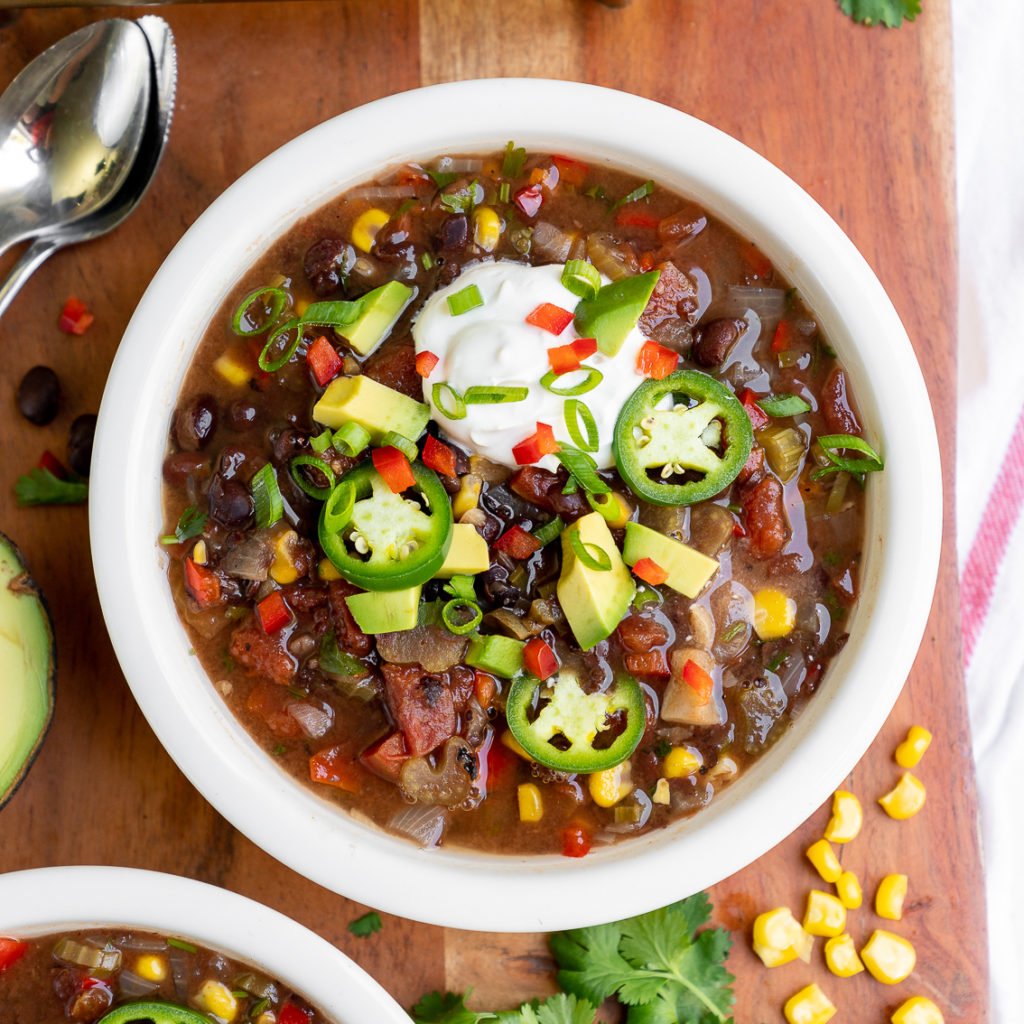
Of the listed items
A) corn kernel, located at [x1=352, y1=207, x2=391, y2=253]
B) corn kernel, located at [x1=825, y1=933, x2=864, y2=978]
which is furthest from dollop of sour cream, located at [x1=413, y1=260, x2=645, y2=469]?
corn kernel, located at [x1=825, y1=933, x2=864, y2=978]

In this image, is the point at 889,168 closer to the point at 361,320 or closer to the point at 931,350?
the point at 931,350

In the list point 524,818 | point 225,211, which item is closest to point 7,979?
point 524,818

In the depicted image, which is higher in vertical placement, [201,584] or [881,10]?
[881,10]

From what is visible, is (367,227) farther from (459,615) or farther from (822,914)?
(822,914)

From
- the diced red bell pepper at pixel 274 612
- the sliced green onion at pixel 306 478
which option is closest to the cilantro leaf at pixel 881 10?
the sliced green onion at pixel 306 478

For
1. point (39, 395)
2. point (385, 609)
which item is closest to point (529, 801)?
point (385, 609)

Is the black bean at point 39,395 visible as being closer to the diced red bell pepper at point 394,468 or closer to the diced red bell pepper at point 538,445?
the diced red bell pepper at point 394,468
